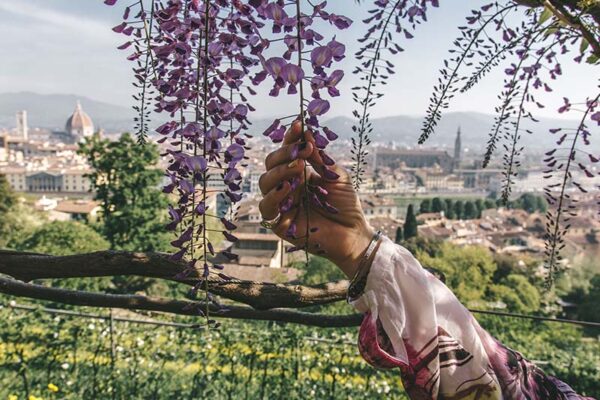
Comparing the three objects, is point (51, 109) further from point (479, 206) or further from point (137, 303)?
point (137, 303)

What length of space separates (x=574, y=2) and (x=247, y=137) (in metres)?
0.49

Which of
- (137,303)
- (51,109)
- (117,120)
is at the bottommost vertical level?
(137,303)

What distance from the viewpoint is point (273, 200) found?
1.83 feet

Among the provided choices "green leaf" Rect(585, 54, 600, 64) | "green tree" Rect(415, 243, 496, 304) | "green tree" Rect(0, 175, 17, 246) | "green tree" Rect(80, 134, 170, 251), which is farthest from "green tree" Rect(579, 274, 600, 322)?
"green tree" Rect(0, 175, 17, 246)

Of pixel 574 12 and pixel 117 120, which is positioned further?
pixel 117 120

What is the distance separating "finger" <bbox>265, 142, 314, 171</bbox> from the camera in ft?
1.63

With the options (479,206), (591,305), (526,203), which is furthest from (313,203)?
(479,206)

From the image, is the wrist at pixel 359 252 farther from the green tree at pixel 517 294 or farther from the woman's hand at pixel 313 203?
the green tree at pixel 517 294

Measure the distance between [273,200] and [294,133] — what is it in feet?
0.30

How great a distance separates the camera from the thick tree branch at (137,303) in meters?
0.97

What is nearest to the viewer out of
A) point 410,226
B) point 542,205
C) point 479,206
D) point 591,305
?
point 591,305

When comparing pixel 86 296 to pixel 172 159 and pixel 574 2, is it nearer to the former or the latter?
pixel 172 159

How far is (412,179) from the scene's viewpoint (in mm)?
57750

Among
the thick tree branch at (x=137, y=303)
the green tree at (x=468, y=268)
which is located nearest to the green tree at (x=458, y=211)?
the green tree at (x=468, y=268)
